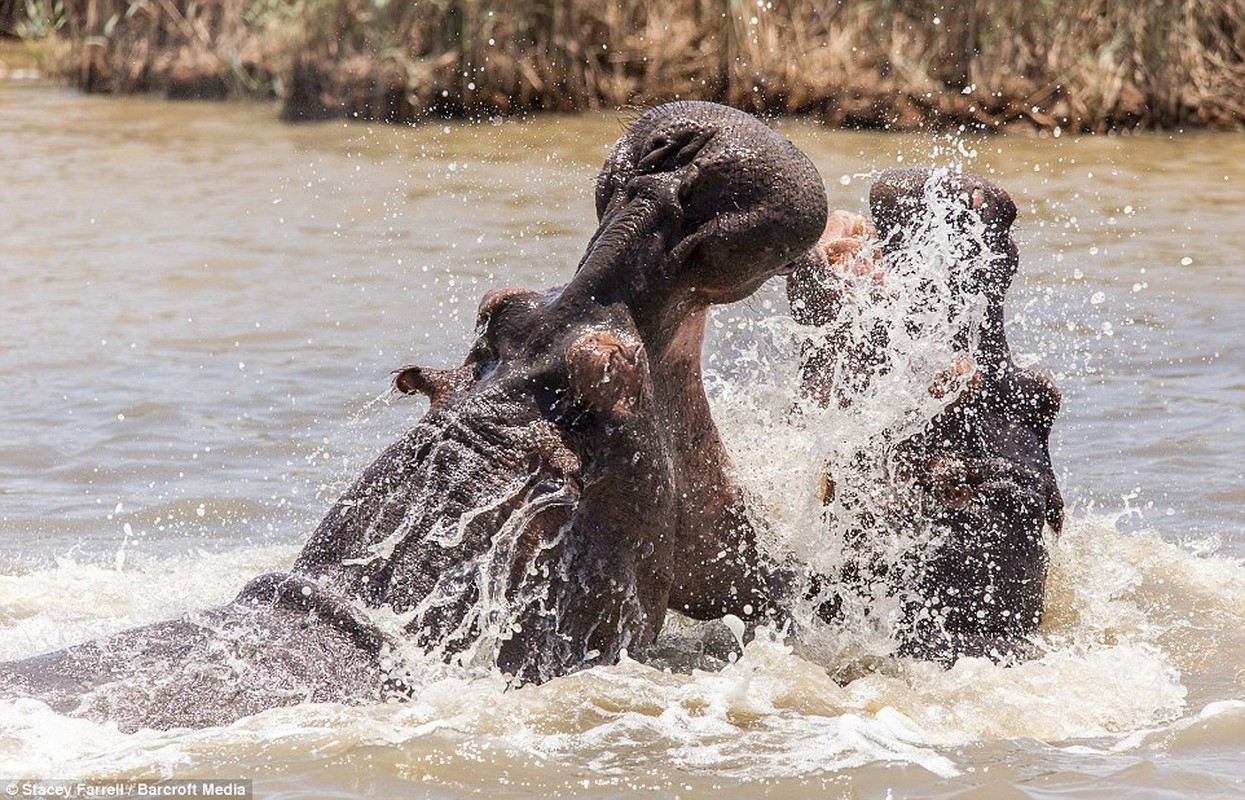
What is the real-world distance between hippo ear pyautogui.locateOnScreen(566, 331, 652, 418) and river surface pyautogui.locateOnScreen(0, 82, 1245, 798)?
553 mm

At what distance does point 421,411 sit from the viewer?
662 cm

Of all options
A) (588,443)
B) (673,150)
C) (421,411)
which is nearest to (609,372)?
(588,443)

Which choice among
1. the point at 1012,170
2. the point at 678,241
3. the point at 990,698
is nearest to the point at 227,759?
the point at 678,241

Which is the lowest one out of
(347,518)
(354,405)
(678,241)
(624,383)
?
(354,405)

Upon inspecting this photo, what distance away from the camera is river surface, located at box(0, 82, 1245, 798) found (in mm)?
3340

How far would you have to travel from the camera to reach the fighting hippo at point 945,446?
373cm

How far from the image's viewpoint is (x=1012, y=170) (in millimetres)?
11680

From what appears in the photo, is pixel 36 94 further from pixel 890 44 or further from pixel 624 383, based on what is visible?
pixel 624 383

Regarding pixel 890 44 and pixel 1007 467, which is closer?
pixel 1007 467

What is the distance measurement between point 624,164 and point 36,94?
1506cm

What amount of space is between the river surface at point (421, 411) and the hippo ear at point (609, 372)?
55 centimetres

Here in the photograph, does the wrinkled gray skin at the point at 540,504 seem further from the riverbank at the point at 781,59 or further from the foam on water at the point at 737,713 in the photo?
the riverbank at the point at 781,59

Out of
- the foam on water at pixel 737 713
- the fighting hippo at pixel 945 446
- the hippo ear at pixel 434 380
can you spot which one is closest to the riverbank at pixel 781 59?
the foam on water at pixel 737 713

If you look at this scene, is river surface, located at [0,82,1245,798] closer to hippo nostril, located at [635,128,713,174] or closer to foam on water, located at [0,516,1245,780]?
foam on water, located at [0,516,1245,780]
